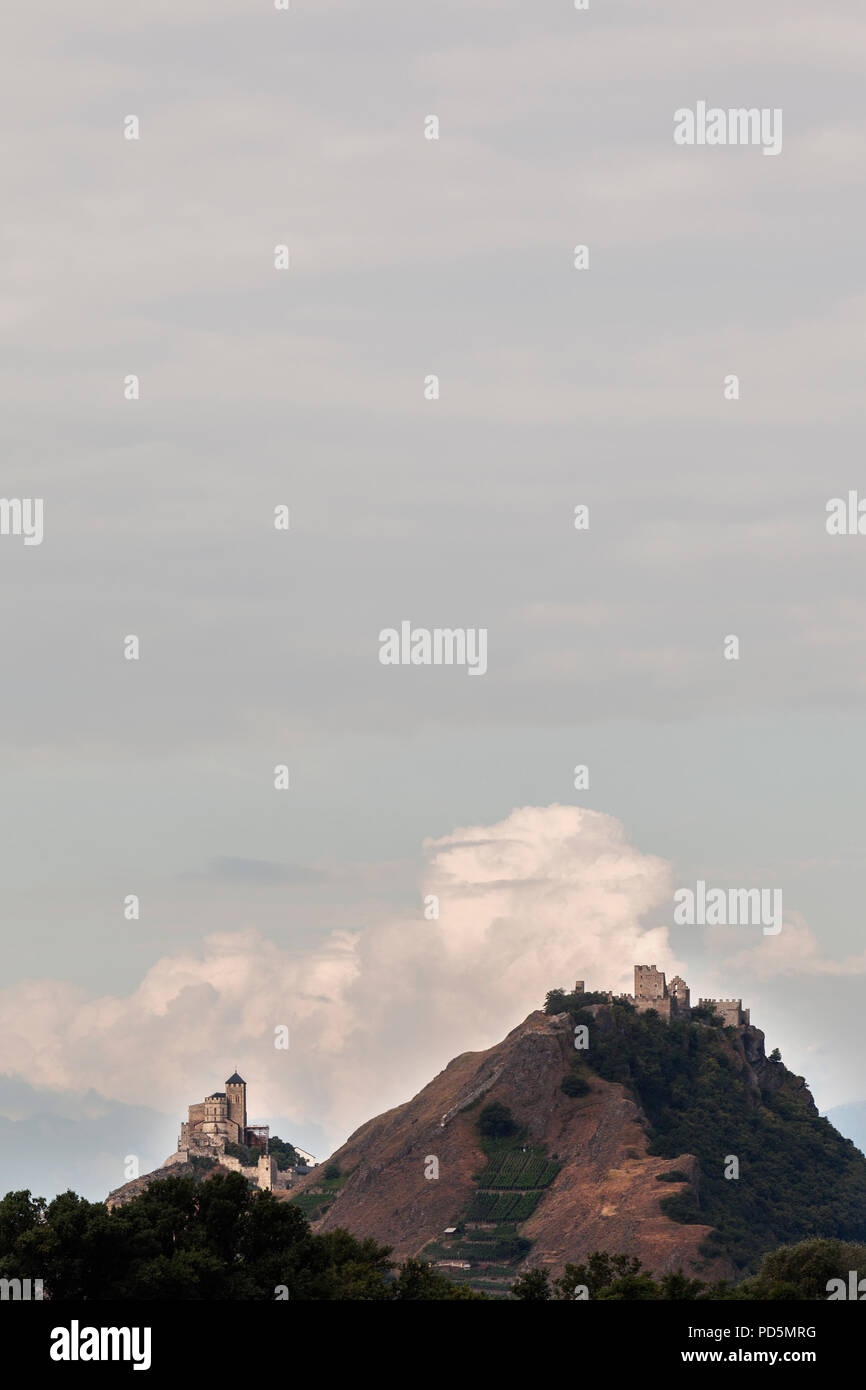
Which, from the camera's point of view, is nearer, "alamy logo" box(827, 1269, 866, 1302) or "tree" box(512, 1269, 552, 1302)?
"tree" box(512, 1269, 552, 1302)

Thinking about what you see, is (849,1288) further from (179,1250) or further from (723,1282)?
(179,1250)

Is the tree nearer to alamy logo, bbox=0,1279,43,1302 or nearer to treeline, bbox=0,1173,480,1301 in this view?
treeline, bbox=0,1173,480,1301

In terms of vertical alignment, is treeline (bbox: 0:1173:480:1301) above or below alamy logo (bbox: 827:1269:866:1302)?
above

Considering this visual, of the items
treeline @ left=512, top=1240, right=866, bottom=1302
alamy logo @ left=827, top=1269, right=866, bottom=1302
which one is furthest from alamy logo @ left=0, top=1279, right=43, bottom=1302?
alamy logo @ left=827, top=1269, right=866, bottom=1302
